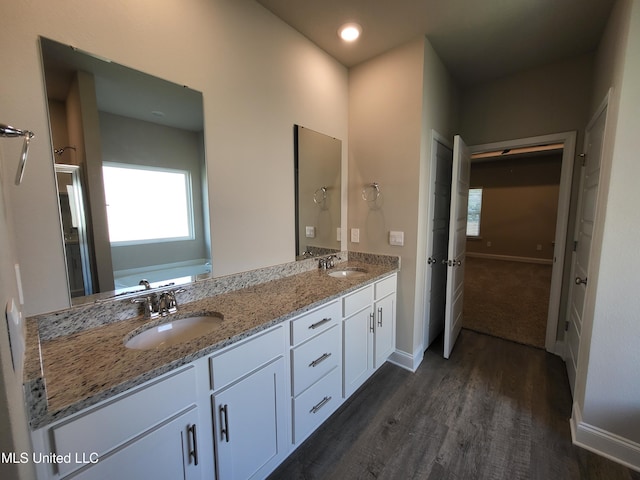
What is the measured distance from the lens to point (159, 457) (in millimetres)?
942

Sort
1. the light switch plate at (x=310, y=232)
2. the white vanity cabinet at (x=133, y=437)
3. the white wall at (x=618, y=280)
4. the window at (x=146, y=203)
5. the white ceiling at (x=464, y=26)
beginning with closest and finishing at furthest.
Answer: the white vanity cabinet at (x=133, y=437)
the window at (x=146, y=203)
the white wall at (x=618, y=280)
the white ceiling at (x=464, y=26)
the light switch plate at (x=310, y=232)

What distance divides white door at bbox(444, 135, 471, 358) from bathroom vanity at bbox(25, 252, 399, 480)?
1.00m

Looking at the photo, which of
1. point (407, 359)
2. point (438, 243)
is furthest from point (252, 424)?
point (438, 243)

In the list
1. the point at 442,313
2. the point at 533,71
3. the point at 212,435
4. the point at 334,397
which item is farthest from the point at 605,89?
the point at 212,435

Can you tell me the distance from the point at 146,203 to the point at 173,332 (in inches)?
25.9

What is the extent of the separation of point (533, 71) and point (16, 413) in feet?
12.5

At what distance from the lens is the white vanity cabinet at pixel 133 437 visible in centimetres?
75

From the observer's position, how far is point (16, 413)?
22.1 inches

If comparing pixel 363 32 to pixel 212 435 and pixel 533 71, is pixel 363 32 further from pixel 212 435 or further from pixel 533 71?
pixel 212 435

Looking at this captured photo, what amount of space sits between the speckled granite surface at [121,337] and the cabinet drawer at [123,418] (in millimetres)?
49

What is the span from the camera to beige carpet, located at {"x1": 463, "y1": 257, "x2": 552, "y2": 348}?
3.10 m

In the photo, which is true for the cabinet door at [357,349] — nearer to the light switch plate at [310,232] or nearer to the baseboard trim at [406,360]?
the baseboard trim at [406,360]

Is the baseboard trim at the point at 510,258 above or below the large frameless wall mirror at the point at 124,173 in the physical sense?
below

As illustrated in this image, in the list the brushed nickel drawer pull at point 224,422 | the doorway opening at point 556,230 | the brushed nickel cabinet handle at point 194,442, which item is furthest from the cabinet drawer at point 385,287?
the brushed nickel cabinet handle at point 194,442
